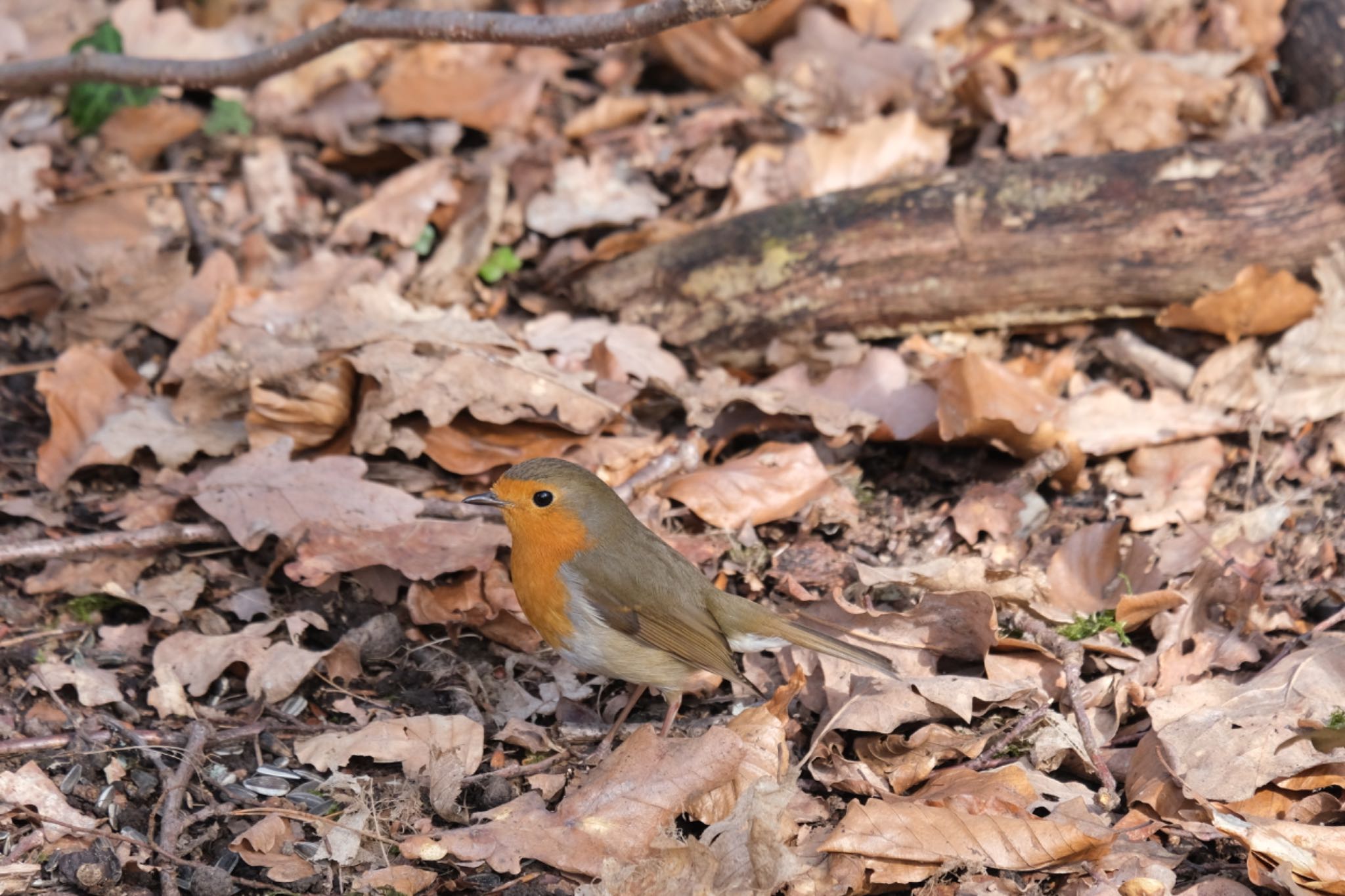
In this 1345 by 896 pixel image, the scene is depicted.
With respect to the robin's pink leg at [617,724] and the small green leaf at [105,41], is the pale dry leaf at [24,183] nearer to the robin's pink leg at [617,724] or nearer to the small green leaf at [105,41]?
the small green leaf at [105,41]

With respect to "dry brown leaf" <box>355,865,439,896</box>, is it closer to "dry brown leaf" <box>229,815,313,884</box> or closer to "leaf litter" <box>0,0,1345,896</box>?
"leaf litter" <box>0,0,1345,896</box>

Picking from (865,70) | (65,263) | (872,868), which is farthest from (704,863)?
(865,70)

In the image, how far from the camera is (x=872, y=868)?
2934 mm

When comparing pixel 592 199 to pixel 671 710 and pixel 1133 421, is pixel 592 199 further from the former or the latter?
pixel 671 710

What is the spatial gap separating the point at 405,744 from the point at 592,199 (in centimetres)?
306

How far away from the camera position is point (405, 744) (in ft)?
11.3

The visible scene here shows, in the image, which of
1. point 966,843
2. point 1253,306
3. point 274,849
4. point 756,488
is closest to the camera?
point 966,843

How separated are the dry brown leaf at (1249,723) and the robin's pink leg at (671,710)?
1409mm

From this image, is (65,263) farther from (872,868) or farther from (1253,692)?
(1253,692)

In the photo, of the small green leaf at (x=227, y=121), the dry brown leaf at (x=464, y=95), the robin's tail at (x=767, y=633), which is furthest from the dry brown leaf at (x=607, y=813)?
the small green leaf at (x=227, y=121)

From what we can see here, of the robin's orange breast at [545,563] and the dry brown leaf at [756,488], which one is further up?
the robin's orange breast at [545,563]

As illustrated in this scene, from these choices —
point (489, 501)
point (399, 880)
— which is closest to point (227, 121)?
point (489, 501)

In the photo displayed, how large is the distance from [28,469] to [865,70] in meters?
4.42

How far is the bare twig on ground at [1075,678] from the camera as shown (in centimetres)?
327
